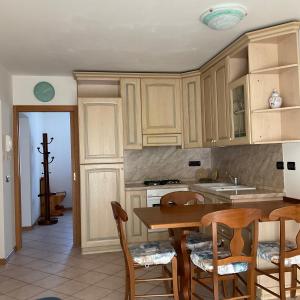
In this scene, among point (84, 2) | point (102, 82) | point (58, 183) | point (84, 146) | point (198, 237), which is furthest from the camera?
point (58, 183)

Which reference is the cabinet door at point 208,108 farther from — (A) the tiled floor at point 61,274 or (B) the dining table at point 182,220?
(A) the tiled floor at point 61,274

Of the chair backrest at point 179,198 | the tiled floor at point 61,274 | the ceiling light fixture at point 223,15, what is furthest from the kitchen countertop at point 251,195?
the ceiling light fixture at point 223,15

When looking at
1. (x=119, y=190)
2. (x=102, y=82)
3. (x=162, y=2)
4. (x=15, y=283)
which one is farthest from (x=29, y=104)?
(x=162, y=2)

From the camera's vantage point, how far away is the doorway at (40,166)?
459cm

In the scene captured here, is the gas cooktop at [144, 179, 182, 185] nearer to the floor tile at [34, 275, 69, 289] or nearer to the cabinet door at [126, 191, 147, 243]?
the cabinet door at [126, 191, 147, 243]

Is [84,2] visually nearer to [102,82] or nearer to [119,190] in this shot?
[102,82]

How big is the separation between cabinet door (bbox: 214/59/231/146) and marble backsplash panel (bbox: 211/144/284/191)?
1.20 feet

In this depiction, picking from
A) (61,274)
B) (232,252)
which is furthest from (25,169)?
(232,252)

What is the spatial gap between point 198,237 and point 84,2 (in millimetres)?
2128

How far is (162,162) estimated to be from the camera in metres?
4.94

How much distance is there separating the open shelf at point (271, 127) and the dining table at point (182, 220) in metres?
0.61

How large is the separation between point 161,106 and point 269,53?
1.72 metres

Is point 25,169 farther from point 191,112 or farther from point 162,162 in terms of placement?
point 191,112

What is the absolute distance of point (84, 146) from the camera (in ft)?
13.9
